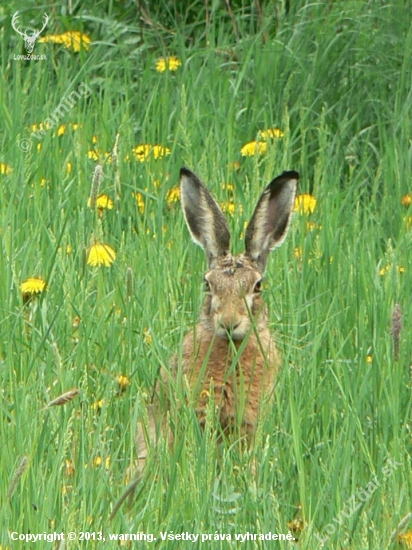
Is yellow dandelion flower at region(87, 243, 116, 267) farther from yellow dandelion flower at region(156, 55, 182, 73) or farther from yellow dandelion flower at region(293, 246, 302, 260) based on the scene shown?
yellow dandelion flower at region(156, 55, 182, 73)

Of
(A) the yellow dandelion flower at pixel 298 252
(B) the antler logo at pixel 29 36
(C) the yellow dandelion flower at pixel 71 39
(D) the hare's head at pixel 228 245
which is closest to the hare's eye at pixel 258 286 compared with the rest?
(D) the hare's head at pixel 228 245

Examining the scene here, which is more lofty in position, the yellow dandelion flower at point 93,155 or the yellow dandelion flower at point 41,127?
the yellow dandelion flower at point 41,127

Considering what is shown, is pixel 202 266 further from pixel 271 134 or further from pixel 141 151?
pixel 141 151

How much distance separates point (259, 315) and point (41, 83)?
8.18 feet

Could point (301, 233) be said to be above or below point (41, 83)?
below

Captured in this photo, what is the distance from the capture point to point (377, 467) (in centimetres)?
377

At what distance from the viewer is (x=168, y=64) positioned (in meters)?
6.74

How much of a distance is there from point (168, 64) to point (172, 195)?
1.23 meters

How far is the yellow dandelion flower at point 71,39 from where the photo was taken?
6.82 m

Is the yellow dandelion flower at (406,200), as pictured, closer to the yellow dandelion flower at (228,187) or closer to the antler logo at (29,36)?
the yellow dandelion flower at (228,187)

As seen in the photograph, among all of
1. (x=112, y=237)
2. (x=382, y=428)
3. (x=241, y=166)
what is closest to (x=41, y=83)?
(x=241, y=166)

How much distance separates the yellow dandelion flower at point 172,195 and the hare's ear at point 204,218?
36.6 inches

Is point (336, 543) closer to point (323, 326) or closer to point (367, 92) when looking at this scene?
point (323, 326)

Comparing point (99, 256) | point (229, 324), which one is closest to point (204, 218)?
point (99, 256)
